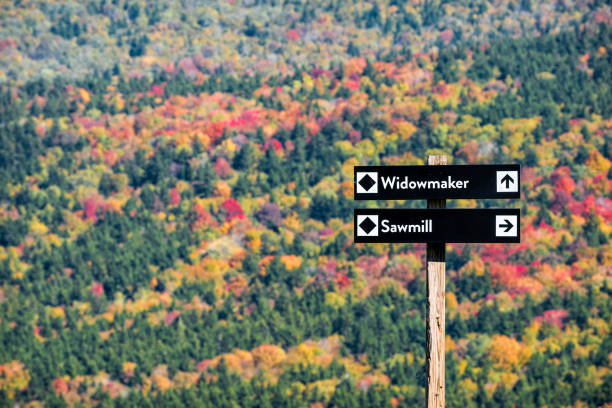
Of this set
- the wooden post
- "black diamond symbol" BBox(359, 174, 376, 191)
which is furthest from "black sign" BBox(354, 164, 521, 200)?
A: the wooden post

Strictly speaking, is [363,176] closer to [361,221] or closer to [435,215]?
[361,221]

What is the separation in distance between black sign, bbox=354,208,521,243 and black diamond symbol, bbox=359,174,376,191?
0.94ft

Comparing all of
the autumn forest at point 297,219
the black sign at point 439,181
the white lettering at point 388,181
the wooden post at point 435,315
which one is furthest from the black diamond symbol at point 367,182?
the autumn forest at point 297,219

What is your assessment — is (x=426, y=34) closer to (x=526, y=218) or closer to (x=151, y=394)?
(x=526, y=218)

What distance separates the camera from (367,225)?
12.9 metres

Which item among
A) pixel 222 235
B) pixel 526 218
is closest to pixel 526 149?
pixel 526 218

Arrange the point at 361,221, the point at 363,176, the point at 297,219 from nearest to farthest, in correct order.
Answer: the point at 361,221, the point at 363,176, the point at 297,219

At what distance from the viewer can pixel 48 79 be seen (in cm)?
17375

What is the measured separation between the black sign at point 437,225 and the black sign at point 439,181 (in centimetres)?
22

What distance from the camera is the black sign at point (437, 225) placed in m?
12.8

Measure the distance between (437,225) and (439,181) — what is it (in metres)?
0.51

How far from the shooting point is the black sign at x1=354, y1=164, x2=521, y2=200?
42.4ft

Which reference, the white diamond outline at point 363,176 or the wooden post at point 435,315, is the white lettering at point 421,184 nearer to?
the white diamond outline at point 363,176

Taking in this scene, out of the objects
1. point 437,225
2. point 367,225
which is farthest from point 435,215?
point 367,225
